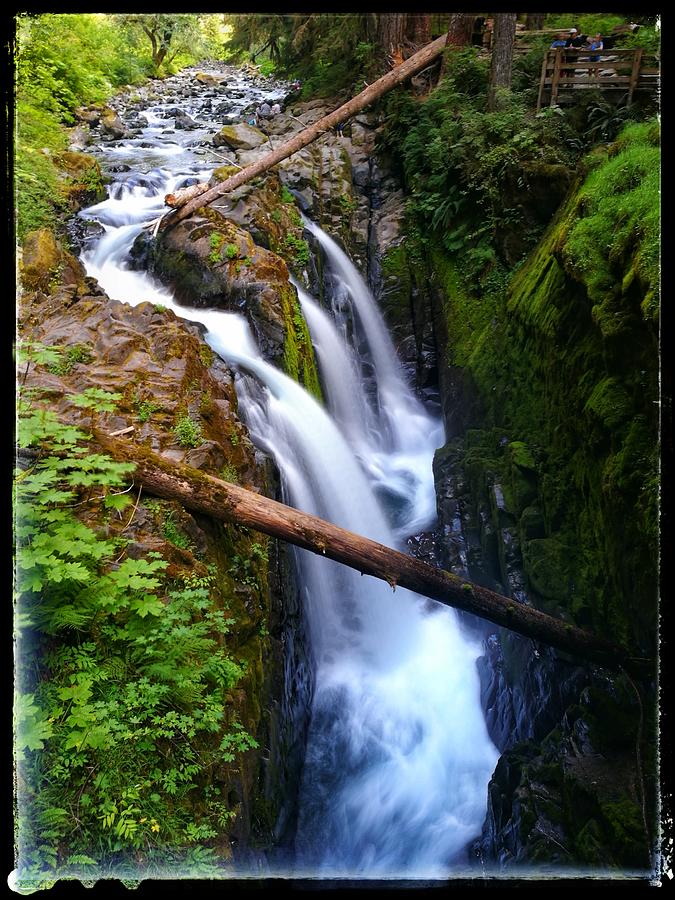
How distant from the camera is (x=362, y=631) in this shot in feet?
22.4

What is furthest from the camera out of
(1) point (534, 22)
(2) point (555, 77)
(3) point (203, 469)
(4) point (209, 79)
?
(4) point (209, 79)

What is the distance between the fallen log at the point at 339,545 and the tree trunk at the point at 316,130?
21.7 feet

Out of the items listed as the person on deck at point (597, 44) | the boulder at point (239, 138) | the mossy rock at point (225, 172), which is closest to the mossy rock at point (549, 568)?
the person on deck at point (597, 44)

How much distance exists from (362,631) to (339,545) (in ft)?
9.88

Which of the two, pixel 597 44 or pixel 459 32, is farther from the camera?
pixel 459 32

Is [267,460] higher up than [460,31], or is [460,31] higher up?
[460,31]

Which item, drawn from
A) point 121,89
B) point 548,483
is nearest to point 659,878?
point 548,483

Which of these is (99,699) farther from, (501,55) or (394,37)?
(394,37)

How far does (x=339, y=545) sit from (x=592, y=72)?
8163 mm

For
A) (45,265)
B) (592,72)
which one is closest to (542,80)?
(592,72)

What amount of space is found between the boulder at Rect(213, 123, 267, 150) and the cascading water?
11.5 feet

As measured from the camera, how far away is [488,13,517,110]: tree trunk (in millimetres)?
9227

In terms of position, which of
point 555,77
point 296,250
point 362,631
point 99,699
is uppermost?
point 555,77

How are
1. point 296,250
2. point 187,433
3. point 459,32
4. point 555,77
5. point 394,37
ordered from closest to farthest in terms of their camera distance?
1. point 187,433
2. point 555,77
3. point 296,250
4. point 459,32
5. point 394,37
